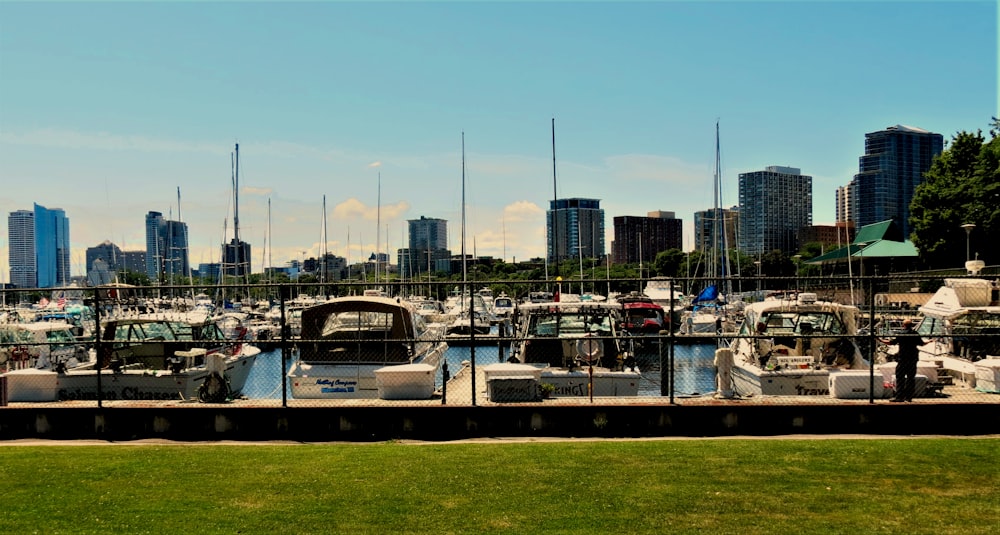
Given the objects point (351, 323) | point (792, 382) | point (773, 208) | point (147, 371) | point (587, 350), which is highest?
point (773, 208)

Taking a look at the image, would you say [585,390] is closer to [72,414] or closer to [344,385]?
[344,385]

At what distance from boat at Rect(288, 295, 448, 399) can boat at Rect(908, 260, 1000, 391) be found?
11.7 meters

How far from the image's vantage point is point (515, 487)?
964 centimetres

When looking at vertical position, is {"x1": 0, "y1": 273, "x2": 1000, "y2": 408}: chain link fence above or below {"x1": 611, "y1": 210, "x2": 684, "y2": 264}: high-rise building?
below

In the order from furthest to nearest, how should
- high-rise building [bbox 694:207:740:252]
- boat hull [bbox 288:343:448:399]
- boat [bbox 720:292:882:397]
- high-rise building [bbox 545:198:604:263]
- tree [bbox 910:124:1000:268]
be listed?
1. high-rise building [bbox 545:198:604:263]
2. high-rise building [bbox 694:207:740:252]
3. tree [bbox 910:124:1000:268]
4. boat hull [bbox 288:343:448:399]
5. boat [bbox 720:292:882:397]

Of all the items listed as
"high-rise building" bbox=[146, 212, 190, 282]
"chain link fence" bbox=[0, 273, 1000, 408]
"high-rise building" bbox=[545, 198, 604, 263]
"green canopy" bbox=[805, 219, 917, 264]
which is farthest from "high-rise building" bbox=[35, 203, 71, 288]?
"chain link fence" bbox=[0, 273, 1000, 408]

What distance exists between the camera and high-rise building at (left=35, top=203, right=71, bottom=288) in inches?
6353

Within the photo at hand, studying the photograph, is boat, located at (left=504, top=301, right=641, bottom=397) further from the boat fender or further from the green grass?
the boat fender

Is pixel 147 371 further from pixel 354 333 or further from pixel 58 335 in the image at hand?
pixel 58 335

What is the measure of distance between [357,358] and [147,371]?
170 inches

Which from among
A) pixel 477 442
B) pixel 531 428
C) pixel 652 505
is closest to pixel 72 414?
pixel 477 442

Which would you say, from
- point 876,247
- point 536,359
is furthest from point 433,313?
point 876,247

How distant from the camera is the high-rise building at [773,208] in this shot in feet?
580

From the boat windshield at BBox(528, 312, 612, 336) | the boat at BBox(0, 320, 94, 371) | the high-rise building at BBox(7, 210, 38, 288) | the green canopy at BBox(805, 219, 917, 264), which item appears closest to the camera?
the boat windshield at BBox(528, 312, 612, 336)
